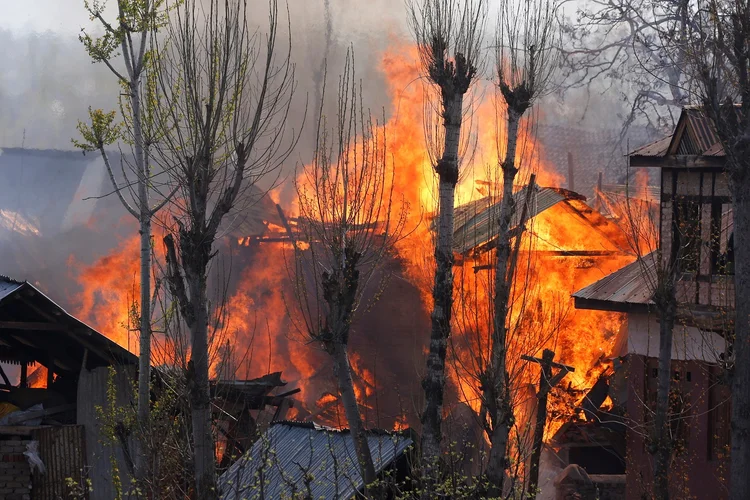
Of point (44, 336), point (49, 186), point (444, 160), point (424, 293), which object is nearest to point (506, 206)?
point (444, 160)

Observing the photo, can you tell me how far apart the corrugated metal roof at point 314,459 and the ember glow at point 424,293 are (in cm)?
149

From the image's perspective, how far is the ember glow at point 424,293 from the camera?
68.6 ft

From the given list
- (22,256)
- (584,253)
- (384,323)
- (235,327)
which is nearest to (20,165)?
(22,256)

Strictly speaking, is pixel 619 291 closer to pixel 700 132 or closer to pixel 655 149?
pixel 655 149

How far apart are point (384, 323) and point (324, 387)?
3.20 meters

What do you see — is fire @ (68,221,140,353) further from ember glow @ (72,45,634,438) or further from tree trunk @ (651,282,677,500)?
tree trunk @ (651,282,677,500)

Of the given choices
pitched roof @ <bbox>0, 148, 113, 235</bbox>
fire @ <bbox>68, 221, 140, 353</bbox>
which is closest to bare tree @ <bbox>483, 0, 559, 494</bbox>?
fire @ <bbox>68, 221, 140, 353</bbox>

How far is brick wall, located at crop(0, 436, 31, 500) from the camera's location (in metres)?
15.0

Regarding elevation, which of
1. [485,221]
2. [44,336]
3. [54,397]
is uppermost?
[485,221]

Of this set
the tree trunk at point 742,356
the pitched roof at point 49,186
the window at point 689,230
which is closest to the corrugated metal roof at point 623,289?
the window at point 689,230

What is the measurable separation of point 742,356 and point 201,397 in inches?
297

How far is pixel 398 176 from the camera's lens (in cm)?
3762

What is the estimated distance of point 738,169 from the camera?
1312cm

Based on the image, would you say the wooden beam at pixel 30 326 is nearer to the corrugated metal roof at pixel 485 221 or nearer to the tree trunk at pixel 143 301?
the tree trunk at pixel 143 301
